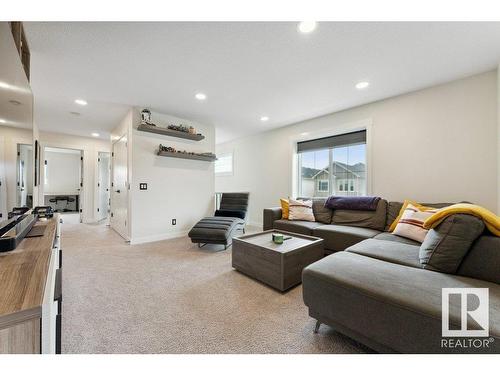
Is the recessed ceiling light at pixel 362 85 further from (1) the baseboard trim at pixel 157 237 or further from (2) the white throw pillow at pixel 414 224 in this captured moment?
(1) the baseboard trim at pixel 157 237

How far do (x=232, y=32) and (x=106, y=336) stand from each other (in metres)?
2.47

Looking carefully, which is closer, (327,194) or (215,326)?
(215,326)

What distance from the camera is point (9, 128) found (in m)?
1.12

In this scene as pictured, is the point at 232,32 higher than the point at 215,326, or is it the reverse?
the point at 232,32

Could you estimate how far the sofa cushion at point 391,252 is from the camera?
153 cm

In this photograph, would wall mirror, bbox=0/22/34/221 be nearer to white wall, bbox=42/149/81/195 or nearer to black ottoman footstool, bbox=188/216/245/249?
black ottoman footstool, bbox=188/216/245/249

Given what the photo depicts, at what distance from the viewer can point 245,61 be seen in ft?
7.12

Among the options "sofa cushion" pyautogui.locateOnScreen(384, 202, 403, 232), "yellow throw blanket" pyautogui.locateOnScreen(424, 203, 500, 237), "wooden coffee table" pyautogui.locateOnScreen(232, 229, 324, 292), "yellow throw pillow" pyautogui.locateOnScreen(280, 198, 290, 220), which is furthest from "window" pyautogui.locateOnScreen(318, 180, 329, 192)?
"yellow throw blanket" pyautogui.locateOnScreen(424, 203, 500, 237)

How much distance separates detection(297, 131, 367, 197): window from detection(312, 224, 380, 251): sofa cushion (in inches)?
43.3

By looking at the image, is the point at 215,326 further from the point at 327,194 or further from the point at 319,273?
the point at 327,194

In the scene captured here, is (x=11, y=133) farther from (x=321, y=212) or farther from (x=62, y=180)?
(x=62, y=180)

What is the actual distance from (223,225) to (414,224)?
2381 mm

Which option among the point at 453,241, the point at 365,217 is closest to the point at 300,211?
the point at 365,217
